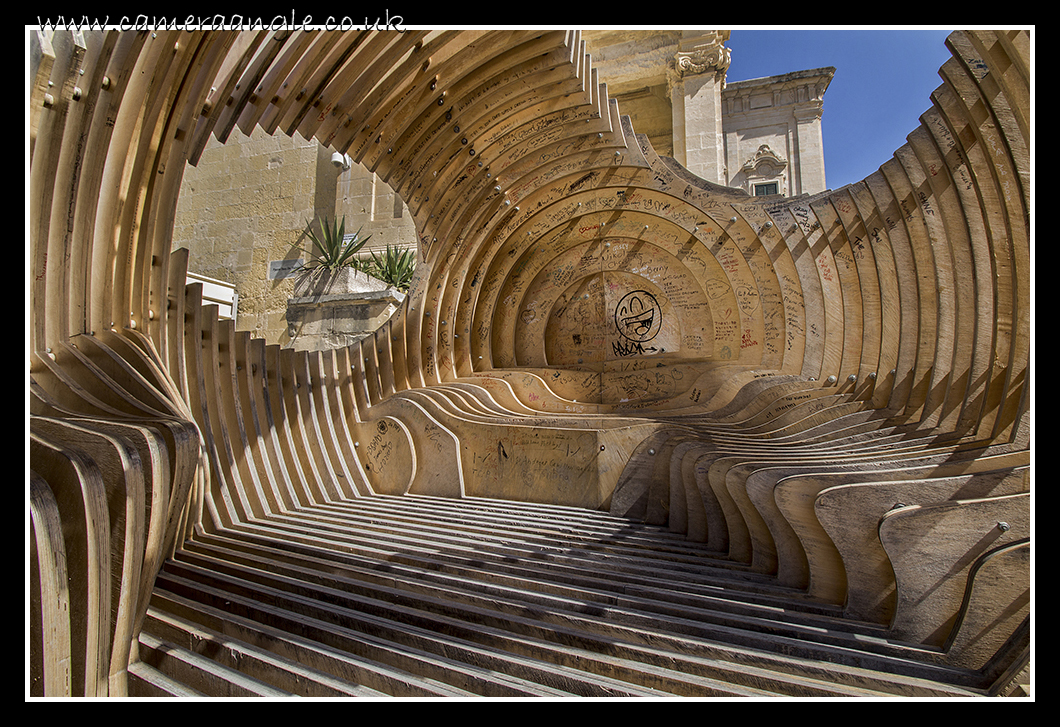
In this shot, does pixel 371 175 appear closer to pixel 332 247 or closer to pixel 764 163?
pixel 332 247

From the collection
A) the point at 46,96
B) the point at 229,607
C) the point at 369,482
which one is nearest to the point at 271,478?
the point at 369,482

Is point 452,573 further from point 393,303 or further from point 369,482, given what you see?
point 393,303

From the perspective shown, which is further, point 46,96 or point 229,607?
point 46,96

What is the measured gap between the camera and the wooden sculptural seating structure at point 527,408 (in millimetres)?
2020

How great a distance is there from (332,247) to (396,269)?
48.3 inches

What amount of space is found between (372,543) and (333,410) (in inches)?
97.9

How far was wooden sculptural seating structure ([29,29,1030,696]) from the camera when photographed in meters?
2.02

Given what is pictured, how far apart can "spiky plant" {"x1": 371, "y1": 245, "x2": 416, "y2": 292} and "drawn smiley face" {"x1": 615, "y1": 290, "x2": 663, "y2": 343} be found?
14.7 feet

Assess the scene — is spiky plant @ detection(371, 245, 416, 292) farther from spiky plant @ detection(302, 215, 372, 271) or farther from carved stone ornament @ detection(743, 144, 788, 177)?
carved stone ornament @ detection(743, 144, 788, 177)

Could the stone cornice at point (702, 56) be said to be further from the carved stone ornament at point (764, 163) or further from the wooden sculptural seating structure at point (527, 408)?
the wooden sculptural seating structure at point (527, 408)

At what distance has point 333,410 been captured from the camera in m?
5.72

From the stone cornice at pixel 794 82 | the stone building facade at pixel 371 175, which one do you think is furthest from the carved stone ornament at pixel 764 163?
the stone cornice at pixel 794 82

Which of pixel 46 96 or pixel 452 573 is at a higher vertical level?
pixel 46 96

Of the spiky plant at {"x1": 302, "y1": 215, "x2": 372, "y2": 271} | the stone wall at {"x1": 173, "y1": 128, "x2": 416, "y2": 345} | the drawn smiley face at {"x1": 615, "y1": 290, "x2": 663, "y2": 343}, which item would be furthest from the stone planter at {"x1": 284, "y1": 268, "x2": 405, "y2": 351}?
the drawn smiley face at {"x1": 615, "y1": 290, "x2": 663, "y2": 343}
